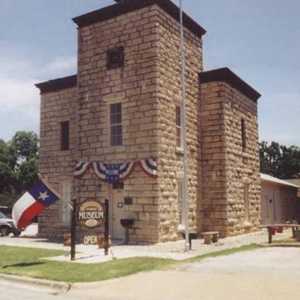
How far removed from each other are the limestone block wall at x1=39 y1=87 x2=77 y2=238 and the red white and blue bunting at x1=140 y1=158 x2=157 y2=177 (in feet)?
17.7

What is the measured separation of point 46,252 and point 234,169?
1040 cm

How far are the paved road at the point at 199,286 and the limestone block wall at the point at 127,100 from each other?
6.49 meters

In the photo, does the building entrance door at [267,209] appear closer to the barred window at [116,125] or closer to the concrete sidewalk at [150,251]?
the concrete sidewalk at [150,251]

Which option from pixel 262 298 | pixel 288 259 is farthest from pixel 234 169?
pixel 262 298

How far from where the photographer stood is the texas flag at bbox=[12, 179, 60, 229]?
1387cm

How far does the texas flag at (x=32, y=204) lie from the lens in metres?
13.9

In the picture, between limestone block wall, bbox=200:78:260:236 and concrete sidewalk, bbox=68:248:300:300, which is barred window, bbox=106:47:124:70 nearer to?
limestone block wall, bbox=200:78:260:236

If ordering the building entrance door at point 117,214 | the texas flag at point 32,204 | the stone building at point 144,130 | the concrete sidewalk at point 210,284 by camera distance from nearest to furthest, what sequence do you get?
the concrete sidewalk at point 210,284
the texas flag at point 32,204
the stone building at point 144,130
the building entrance door at point 117,214

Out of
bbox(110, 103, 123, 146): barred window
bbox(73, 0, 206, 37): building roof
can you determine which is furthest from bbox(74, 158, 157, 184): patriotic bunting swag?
bbox(73, 0, 206, 37): building roof

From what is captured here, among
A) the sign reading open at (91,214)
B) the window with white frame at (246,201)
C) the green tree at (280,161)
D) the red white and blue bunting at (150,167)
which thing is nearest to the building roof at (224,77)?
the window with white frame at (246,201)

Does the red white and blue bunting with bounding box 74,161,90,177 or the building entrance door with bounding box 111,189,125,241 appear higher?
the red white and blue bunting with bounding box 74,161,90,177

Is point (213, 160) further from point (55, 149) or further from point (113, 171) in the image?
point (55, 149)

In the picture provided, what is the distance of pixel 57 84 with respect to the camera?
79.5ft

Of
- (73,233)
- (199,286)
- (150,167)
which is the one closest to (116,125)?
(150,167)
